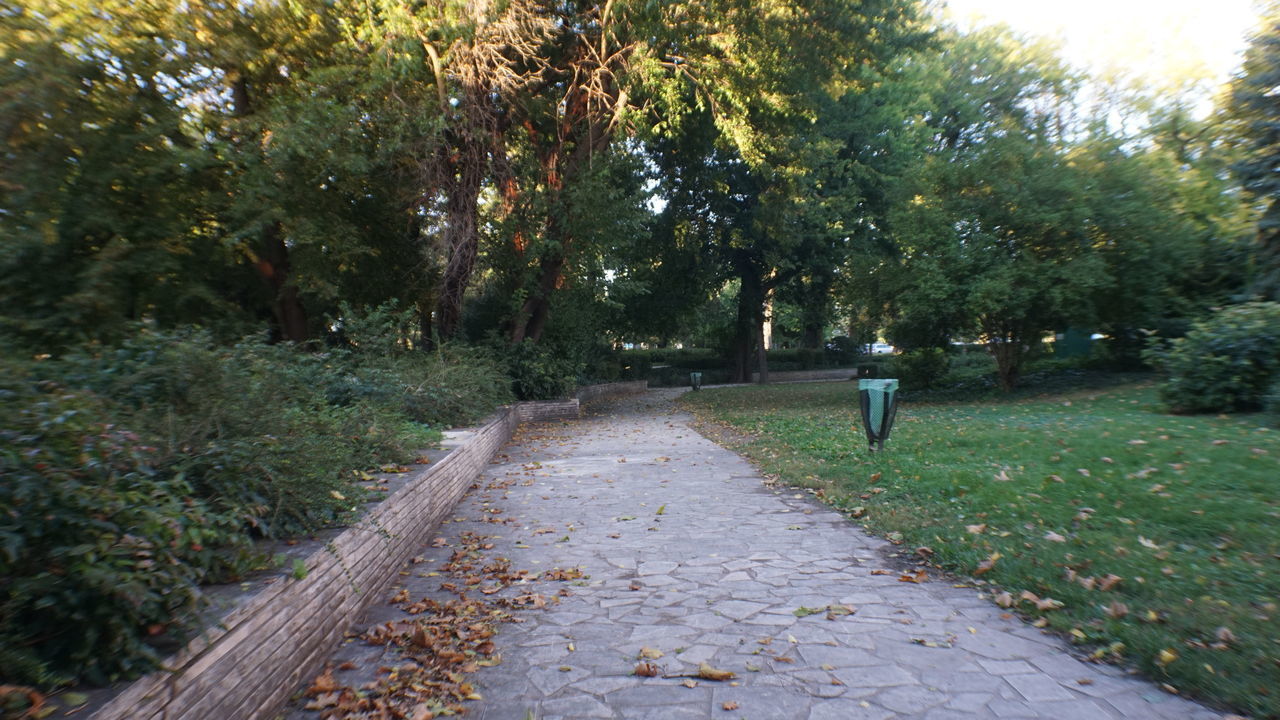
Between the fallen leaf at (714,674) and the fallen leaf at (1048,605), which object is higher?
the fallen leaf at (1048,605)

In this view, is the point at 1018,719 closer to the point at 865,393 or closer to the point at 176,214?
the point at 865,393

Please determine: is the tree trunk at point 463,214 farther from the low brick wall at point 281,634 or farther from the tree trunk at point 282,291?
the low brick wall at point 281,634

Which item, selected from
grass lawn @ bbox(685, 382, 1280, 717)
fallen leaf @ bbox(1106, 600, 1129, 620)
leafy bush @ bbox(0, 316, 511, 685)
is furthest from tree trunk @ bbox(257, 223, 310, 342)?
fallen leaf @ bbox(1106, 600, 1129, 620)

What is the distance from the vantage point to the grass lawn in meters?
3.81

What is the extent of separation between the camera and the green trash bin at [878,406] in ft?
32.7

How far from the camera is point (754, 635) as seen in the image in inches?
169

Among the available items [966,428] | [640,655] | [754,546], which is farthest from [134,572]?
[966,428]

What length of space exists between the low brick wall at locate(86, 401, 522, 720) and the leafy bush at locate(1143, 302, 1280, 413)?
38.9ft

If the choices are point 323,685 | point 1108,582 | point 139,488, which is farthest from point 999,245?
point 139,488

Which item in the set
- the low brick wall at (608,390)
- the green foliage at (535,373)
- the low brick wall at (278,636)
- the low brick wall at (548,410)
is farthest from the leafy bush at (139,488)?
the low brick wall at (608,390)

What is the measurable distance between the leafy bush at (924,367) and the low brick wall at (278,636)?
2078cm

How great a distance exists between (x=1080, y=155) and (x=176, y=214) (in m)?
20.4

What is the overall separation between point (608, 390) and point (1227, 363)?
20.5m

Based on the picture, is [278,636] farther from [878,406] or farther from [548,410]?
[548,410]
